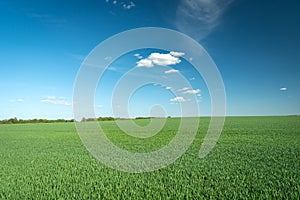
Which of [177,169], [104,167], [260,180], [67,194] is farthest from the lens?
[104,167]

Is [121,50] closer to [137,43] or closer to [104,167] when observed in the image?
[137,43]

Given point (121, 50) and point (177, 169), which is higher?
point (121, 50)

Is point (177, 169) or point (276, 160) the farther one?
point (276, 160)

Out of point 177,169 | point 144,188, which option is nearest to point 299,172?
point 177,169

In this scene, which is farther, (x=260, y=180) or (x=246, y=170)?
(x=246, y=170)

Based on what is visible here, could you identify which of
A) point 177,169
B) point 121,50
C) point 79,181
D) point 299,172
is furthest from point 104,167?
point 299,172

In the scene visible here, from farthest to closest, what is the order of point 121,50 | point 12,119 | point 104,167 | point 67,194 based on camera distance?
point 12,119 < point 121,50 < point 104,167 < point 67,194

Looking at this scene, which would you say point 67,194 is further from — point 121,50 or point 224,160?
point 121,50

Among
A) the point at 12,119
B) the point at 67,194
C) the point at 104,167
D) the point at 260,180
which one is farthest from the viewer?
the point at 12,119

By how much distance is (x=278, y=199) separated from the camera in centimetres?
641

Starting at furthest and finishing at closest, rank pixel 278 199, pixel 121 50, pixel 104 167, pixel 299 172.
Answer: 1. pixel 121 50
2. pixel 104 167
3. pixel 299 172
4. pixel 278 199

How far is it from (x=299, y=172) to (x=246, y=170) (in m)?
1.70

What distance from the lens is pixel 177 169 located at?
9.87 meters

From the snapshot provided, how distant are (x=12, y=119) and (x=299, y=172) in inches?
3193
